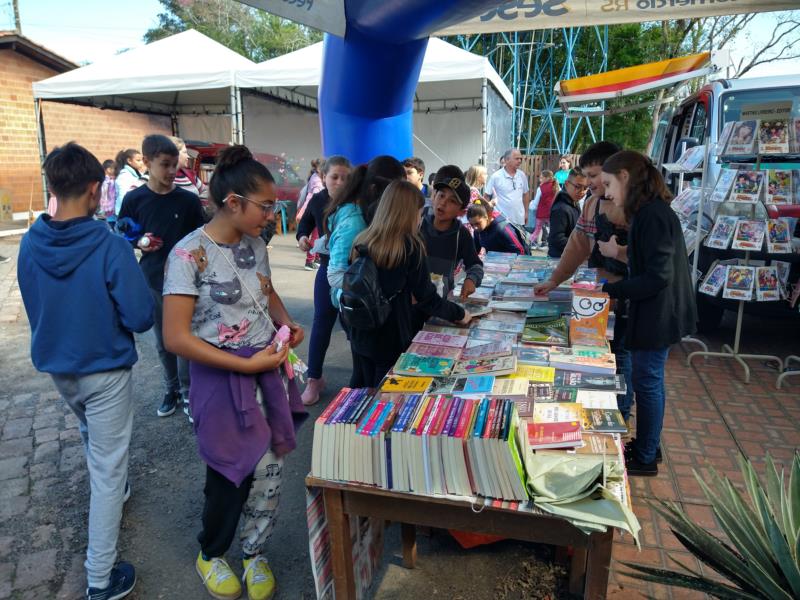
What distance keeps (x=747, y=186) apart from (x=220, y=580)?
14.6ft

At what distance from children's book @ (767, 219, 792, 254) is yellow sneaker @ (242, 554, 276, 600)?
418 cm

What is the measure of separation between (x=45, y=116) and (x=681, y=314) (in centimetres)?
1637

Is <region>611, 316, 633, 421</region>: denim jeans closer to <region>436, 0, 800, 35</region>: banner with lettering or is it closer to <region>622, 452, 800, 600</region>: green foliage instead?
<region>622, 452, 800, 600</region>: green foliage

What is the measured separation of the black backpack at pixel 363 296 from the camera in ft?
7.98

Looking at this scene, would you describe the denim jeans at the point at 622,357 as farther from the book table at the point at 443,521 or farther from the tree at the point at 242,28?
the tree at the point at 242,28

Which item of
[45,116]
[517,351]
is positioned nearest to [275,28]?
[45,116]

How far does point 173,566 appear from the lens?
244cm

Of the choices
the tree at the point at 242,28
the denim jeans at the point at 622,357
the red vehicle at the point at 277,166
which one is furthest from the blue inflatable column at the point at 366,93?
the tree at the point at 242,28

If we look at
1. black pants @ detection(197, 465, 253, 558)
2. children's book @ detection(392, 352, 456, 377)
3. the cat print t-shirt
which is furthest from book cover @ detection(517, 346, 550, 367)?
black pants @ detection(197, 465, 253, 558)

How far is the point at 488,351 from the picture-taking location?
7.72 feet

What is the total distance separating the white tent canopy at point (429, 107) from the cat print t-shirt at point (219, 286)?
25.0ft

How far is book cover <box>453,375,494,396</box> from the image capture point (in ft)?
6.44

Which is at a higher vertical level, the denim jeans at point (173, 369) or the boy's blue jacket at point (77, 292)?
the boy's blue jacket at point (77, 292)

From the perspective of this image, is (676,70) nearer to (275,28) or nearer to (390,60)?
(390,60)
